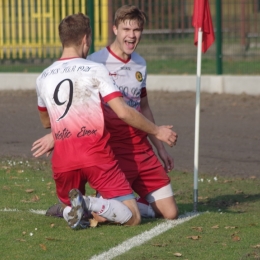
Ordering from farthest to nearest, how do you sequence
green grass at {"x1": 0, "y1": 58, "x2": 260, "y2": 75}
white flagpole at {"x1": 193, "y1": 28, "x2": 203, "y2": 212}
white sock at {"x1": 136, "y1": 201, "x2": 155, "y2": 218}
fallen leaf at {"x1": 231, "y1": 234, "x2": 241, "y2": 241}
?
green grass at {"x1": 0, "y1": 58, "x2": 260, "y2": 75}
white flagpole at {"x1": 193, "y1": 28, "x2": 203, "y2": 212}
white sock at {"x1": 136, "y1": 201, "x2": 155, "y2": 218}
fallen leaf at {"x1": 231, "y1": 234, "x2": 241, "y2": 241}

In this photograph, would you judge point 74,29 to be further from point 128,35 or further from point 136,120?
point 136,120

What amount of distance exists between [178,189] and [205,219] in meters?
2.10

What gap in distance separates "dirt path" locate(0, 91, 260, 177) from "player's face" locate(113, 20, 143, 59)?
327 cm

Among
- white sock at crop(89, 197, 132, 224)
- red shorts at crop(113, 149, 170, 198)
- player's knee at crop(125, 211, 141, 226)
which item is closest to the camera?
white sock at crop(89, 197, 132, 224)

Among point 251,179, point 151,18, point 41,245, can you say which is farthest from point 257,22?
point 41,245

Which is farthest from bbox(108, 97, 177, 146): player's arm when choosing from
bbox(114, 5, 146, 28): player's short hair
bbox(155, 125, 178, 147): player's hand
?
bbox(114, 5, 146, 28): player's short hair

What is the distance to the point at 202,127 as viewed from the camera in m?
13.1

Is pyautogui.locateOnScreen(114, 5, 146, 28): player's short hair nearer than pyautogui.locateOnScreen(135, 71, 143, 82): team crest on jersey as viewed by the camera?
Yes

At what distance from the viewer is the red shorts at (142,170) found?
7.38m

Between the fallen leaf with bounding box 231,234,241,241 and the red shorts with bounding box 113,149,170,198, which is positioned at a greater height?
the red shorts with bounding box 113,149,170,198

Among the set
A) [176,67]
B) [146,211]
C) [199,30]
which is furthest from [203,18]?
[176,67]

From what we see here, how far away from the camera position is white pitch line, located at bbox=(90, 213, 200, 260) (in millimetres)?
5930

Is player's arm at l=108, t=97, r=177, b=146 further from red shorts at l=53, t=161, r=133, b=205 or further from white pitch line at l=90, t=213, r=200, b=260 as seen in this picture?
white pitch line at l=90, t=213, r=200, b=260

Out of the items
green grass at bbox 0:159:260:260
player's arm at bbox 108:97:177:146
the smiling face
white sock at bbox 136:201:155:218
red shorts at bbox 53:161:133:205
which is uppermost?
the smiling face
